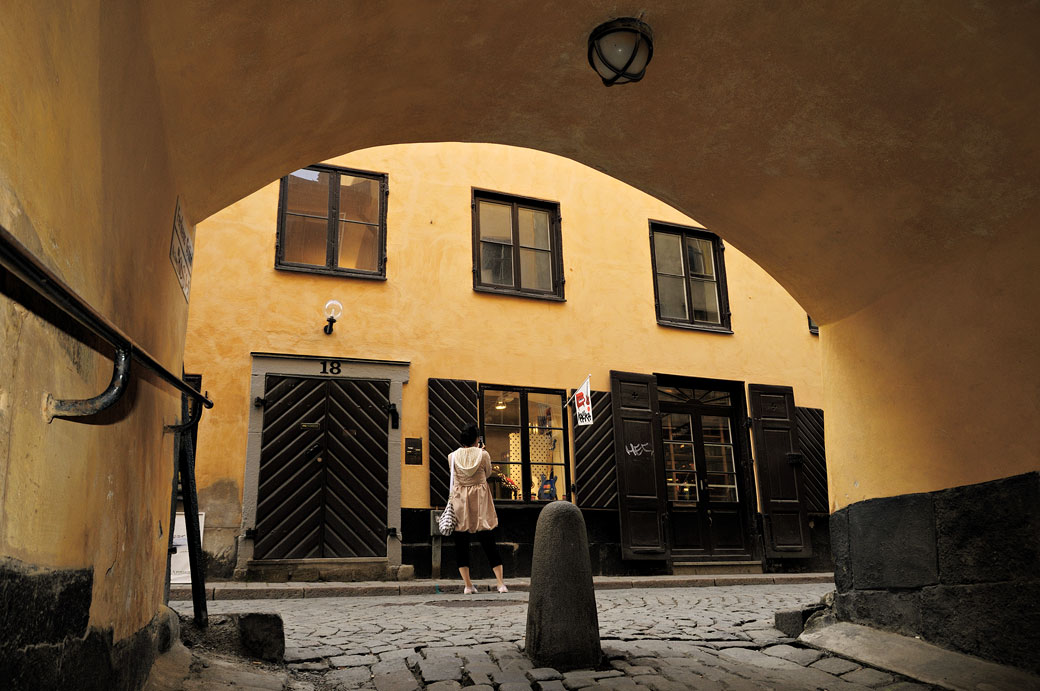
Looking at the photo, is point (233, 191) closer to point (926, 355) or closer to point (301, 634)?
point (301, 634)

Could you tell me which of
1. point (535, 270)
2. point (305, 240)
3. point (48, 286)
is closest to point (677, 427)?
point (535, 270)

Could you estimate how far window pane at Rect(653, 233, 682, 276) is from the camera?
12773mm

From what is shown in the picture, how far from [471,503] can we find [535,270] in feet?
15.8

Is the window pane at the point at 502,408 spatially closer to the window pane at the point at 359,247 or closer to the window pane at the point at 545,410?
the window pane at the point at 545,410

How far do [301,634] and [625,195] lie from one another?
9.07 metres

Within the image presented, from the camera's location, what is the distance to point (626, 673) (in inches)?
157

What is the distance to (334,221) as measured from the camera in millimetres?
10703

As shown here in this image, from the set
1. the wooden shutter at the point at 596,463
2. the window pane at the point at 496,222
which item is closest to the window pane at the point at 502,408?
the wooden shutter at the point at 596,463

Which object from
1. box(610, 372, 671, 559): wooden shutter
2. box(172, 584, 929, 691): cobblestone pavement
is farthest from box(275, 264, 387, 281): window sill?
box(172, 584, 929, 691): cobblestone pavement

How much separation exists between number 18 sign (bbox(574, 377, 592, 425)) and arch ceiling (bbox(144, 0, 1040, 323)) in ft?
18.2

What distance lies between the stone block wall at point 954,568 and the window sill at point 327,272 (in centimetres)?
713

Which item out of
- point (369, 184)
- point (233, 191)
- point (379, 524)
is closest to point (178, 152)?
point (233, 191)

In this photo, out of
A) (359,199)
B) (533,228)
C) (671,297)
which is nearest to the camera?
(359,199)

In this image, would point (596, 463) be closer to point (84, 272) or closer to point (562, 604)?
point (562, 604)
